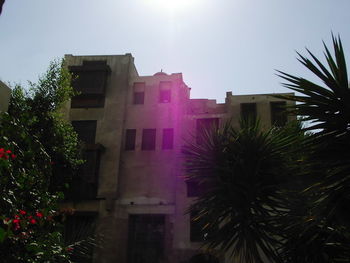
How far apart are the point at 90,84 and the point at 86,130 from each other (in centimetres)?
314

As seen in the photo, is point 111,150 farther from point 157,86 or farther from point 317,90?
point 317,90

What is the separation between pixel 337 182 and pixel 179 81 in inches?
767

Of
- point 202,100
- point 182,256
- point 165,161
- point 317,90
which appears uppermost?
point 202,100

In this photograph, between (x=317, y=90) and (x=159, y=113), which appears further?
(x=159, y=113)

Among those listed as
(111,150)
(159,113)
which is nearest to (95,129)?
(111,150)

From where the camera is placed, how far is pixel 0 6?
3914mm

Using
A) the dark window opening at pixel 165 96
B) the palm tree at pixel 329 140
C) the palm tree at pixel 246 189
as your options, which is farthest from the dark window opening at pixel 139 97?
the palm tree at pixel 329 140

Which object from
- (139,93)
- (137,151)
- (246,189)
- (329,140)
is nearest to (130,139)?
(137,151)

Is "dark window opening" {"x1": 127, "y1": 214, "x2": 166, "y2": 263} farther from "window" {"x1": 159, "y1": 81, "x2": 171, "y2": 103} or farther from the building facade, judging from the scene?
"window" {"x1": 159, "y1": 81, "x2": 171, "y2": 103}

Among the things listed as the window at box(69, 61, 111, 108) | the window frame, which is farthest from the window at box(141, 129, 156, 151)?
the window at box(69, 61, 111, 108)

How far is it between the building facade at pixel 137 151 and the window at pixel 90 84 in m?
0.07

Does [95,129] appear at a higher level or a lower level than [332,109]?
higher

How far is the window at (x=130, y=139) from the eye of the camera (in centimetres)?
2454

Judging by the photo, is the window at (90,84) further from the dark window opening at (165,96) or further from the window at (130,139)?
the dark window opening at (165,96)
